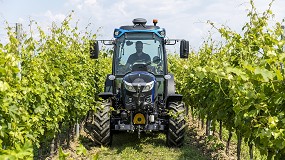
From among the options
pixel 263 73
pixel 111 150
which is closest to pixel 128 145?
pixel 111 150

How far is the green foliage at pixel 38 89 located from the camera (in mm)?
3650

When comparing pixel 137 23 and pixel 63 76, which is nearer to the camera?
pixel 63 76

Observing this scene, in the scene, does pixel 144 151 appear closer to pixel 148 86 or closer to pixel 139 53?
pixel 148 86

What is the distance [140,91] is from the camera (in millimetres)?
7453

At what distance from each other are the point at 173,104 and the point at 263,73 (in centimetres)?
536

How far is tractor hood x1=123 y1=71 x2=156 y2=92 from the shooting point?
7.43 meters

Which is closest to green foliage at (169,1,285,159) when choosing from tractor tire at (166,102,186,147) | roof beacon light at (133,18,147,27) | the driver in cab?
tractor tire at (166,102,186,147)

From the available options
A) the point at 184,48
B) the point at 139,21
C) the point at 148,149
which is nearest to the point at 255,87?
the point at 184,48

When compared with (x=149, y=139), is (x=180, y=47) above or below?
above

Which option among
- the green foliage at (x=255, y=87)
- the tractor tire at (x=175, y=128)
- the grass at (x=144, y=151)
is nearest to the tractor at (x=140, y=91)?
the tractor tire at (x=175, y=128)

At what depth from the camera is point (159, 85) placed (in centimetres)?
804

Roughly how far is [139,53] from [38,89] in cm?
301

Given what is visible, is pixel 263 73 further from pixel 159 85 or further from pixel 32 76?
pixel 159 85

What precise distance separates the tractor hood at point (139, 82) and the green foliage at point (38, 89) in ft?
3.14
